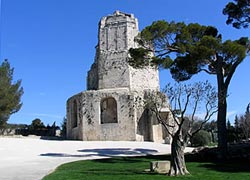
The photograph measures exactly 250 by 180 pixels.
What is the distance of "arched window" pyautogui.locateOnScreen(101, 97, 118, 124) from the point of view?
31953 millimetres

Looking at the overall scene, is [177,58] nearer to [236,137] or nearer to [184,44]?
[184,44]

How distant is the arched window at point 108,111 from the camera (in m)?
32.0

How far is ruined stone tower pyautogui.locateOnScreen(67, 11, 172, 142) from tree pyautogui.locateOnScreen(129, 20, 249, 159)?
844 cm

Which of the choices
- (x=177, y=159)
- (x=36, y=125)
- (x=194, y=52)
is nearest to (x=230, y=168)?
(x=177, y=159)

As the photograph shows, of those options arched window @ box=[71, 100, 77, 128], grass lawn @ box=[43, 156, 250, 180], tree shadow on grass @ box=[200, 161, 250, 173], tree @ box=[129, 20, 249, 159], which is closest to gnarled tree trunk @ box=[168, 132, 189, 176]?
grass lawn @ box=[43, 156, 250, 180]

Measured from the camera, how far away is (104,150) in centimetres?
2227

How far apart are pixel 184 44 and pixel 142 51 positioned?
2474mm

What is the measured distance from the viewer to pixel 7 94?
3400cm

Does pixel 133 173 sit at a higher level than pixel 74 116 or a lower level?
lower

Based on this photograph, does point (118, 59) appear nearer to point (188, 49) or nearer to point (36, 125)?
point (188, 49)

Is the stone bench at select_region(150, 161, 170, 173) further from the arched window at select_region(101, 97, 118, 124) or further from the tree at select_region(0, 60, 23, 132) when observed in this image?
the tree at select_region(0, 60, 23, 132)

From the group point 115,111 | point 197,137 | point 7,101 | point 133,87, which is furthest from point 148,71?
point 7,101

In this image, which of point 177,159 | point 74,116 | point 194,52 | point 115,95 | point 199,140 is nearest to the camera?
point 177,159

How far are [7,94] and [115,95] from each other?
1215 cm
